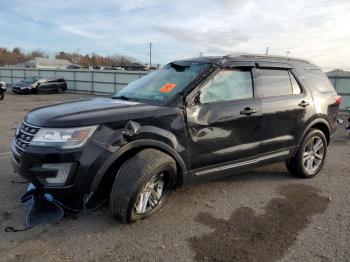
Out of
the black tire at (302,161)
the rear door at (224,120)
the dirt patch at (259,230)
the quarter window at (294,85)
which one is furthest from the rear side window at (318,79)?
the dirt patch at (259,230)

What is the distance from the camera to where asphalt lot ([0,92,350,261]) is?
126 inches

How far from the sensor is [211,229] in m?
3.69

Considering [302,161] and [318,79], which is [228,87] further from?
[318,79]

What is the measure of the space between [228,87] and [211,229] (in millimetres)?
1753

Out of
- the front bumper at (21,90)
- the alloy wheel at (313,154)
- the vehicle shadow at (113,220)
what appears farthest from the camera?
the front bumper at (21,90)

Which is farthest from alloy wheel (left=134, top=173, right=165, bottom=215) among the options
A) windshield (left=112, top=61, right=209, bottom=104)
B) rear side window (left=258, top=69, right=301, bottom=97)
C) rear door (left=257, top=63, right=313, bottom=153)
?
rear side window (left=258, top=69, right=301, bottom=97)

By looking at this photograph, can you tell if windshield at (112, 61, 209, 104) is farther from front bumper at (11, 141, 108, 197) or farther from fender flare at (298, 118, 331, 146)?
fender flare at (298, 118, 331, 146)

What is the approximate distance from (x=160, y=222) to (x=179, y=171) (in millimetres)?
597

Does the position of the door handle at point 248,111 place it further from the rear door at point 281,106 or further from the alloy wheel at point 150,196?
the alloy wheel at point 150,196

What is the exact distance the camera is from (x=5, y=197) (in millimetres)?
4418

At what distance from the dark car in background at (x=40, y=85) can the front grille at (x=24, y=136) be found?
2300 cm

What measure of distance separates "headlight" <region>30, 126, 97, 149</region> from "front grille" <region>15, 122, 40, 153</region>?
0.55 ft

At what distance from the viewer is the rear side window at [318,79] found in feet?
17.8

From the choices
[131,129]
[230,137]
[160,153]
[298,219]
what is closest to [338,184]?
[298,219]
